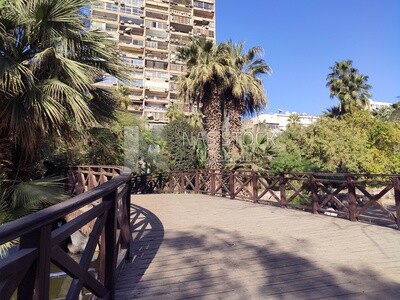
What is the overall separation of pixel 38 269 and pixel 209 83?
16.1 meters

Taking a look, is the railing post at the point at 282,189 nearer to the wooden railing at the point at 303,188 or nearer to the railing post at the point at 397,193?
the wooden railing at the point at 303,188

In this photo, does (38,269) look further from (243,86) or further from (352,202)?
(243,86)

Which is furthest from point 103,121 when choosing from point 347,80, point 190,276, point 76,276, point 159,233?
point 347,80

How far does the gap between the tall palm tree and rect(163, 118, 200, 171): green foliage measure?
20.9ft

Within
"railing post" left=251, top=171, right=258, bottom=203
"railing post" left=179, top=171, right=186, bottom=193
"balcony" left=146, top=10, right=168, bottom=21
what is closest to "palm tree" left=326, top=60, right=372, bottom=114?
"railing post" left=179, top=171, right=186, bottom=193

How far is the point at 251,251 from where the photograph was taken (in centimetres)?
470

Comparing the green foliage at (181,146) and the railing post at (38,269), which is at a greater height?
the green foliage at (181,146)

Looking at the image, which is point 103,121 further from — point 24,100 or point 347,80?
point 347,80

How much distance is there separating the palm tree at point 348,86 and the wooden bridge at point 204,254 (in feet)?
89.7

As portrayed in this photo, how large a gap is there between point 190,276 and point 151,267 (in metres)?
0.58

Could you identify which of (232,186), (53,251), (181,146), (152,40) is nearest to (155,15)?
(152,40)

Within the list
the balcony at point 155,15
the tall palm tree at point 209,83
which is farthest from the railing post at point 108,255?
the balcony at point 155,15

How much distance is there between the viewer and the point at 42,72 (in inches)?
272

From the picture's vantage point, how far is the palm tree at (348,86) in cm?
3158
